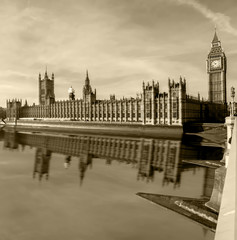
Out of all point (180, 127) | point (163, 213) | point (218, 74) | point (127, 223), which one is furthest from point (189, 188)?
point (218, 74)

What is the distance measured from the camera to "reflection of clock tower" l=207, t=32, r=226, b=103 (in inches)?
3691

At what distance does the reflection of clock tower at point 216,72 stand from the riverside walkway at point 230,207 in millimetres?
100562

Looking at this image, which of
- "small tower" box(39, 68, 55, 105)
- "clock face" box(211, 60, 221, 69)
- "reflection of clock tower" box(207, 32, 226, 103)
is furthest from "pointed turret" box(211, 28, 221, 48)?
"small tower" box(39, 68, 55, 105)

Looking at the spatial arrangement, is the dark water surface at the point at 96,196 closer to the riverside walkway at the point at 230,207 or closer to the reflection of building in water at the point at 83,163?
the reflection of building in water at the point at 83,163

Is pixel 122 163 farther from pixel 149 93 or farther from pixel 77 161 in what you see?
pixel 149 93

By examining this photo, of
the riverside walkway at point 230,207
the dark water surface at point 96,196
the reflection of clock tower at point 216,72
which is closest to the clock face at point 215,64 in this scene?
the reflection of clock tower at point 216,72

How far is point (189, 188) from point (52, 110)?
112m

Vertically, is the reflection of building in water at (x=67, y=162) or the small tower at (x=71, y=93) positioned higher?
the small tower at (x=71, y=93)

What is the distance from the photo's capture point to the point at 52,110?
124062 mm

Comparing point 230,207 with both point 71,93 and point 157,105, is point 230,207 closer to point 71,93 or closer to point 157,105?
point 157,105

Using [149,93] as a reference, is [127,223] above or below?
below

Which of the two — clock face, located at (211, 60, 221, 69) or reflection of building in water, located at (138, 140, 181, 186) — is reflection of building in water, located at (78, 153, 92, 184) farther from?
clock face, located at (211, 60, 221, 69)

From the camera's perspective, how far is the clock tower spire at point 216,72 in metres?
93.8

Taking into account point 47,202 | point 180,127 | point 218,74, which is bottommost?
point 47,202
